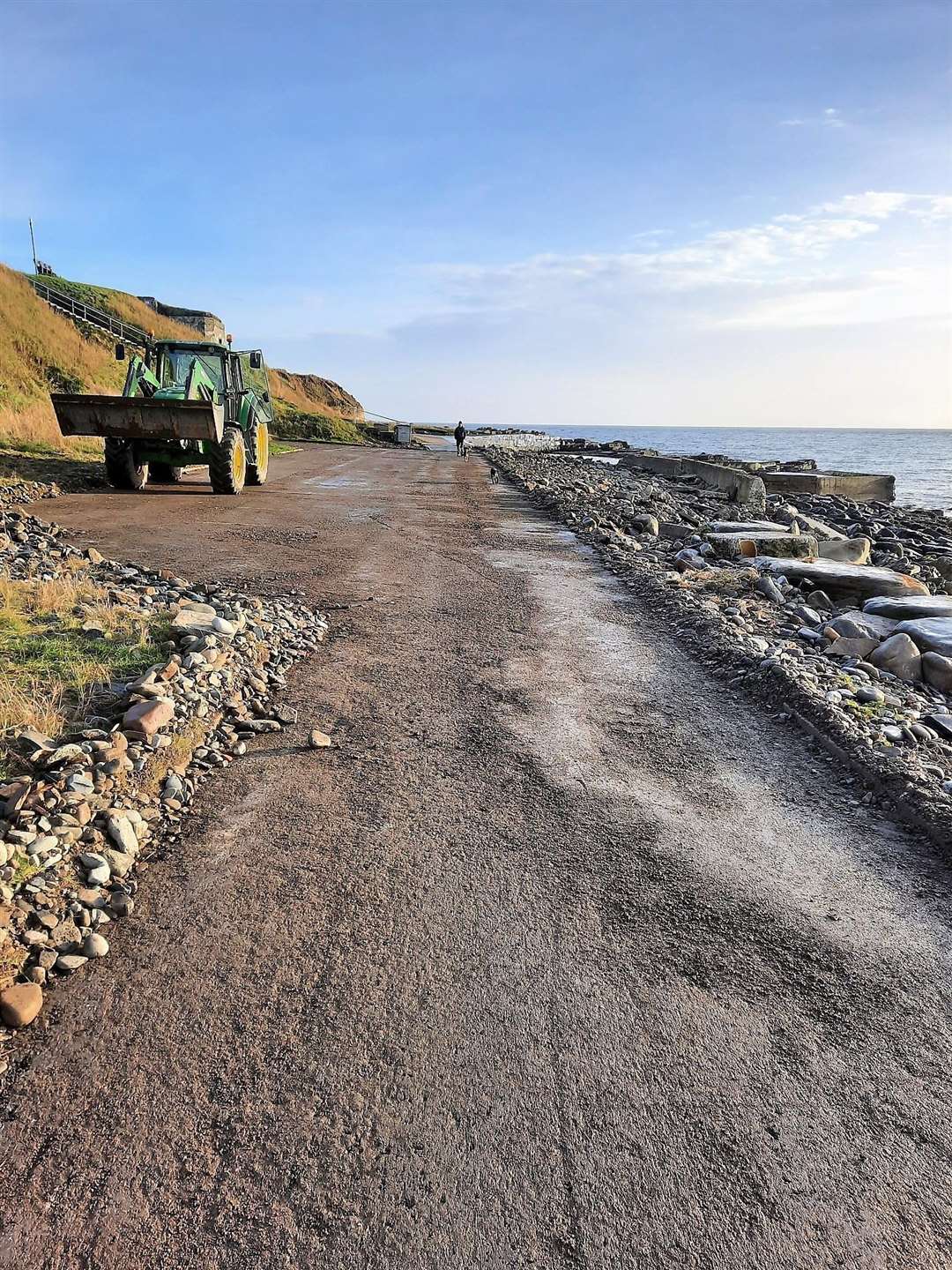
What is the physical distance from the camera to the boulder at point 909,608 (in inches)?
310

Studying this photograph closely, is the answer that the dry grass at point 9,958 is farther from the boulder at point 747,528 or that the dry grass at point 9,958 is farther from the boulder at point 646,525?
the boulder at point 646,525

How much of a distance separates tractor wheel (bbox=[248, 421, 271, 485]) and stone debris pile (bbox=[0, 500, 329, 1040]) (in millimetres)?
11086

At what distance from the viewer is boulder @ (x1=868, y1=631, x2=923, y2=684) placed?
6.52 meters

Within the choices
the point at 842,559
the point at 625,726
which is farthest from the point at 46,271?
the point at 625,726

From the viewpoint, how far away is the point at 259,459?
17.4m

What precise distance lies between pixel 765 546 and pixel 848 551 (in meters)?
1.62

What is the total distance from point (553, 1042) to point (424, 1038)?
1.44ft

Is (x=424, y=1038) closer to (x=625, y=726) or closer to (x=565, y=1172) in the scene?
(x=565, y=1172)

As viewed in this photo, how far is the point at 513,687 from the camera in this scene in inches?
230

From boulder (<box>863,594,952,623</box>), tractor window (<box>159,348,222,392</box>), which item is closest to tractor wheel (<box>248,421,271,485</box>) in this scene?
tractor window (<box>159,348,222,392</box>)

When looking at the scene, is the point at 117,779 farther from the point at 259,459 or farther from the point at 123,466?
the point at 259,459

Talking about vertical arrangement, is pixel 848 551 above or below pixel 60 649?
above

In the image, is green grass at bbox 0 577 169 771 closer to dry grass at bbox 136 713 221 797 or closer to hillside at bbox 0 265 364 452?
dry grass at bbox 136 713 221 797

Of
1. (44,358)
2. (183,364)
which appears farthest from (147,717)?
(44,358)
